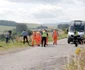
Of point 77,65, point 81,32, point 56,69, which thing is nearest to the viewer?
point 77,65

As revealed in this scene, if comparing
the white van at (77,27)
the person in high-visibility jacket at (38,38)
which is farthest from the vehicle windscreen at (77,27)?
the person in high-visibility jacket at (38,38)

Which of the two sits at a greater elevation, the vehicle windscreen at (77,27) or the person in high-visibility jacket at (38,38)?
the vehicle windscreen at (77,27)

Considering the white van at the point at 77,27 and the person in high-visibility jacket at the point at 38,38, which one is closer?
the person in high-visibility jacket at the point at 38,38

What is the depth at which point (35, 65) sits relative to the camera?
15.8m

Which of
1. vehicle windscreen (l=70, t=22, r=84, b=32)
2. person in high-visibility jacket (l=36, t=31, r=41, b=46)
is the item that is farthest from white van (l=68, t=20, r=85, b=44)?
person in high-visibility jacket (l=36, t=31, r=41, b=46)

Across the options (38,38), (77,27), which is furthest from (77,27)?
(38,38)

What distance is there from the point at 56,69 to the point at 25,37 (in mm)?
18449

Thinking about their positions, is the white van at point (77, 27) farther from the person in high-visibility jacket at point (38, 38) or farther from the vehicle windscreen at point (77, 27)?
the person in high-visibility jacket at point (38, 38)

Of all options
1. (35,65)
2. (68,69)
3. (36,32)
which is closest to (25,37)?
(36,32)

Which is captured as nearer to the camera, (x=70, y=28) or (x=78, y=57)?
(x=78, y=57)

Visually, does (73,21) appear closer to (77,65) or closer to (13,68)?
(13,68)

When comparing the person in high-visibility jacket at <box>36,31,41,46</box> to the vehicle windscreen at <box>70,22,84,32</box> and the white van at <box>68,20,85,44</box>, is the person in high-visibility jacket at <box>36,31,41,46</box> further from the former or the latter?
the vehicle windscreen at <box>70,22,84,32</box>

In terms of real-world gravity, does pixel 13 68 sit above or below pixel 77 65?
below

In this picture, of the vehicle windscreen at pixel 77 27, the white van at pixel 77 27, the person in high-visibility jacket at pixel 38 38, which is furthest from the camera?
the vehicle windscreen at pixel 77 27
